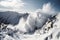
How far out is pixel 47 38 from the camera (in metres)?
129

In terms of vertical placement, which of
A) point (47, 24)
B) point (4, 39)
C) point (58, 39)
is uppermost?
point (47, 24)

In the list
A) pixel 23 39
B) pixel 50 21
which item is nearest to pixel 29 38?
pixel 23 39

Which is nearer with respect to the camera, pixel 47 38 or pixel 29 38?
pixel 47 38

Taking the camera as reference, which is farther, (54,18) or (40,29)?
(40,29)

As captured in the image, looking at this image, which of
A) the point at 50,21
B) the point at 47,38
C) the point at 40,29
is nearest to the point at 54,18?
the point at 50,21

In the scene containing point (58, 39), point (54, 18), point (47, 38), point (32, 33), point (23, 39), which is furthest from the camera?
point (32, 33)

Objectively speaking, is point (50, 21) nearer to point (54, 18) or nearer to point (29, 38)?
point (54, 18)

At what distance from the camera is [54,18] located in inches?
7072

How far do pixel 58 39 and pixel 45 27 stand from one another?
75578 mm

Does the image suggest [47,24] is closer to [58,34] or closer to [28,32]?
[28,32]

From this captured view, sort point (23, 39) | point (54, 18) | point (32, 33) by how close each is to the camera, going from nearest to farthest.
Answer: point (23, 39), point (54, 18), point (32, 33)

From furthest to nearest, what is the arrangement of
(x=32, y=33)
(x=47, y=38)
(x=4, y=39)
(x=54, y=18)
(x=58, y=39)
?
(x=32, y=33), (x=54, y=18), (x=4, y=39), (x=47, y=38), (x=58, y=39)

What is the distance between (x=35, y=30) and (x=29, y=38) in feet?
95.6

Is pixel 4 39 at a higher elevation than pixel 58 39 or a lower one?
higher
